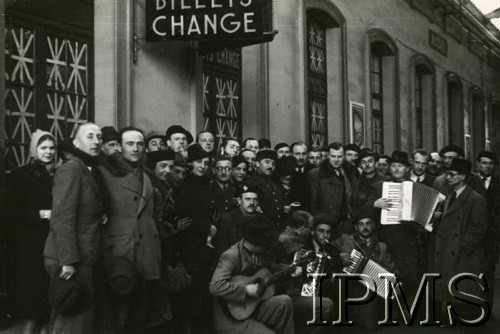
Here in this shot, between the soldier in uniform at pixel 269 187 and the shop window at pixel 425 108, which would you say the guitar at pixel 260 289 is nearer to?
the soldier in uniform at pixel 269 187

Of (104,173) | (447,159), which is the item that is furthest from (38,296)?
(447,159)

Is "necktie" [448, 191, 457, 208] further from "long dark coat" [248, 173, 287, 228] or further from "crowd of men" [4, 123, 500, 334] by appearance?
"long dark coat" [248, 173, 287, 228]

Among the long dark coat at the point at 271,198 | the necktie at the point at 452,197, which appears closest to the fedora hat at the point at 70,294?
the long dark coat at the point at 271,198

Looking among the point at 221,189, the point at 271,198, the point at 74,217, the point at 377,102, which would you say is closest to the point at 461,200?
the point at 271,198

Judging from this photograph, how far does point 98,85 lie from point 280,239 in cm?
268

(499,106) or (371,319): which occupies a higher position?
(499,106)

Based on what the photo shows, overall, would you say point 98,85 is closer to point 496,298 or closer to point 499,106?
point 496,298

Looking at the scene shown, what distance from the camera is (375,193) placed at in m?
9.66

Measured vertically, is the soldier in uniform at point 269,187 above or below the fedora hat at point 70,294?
above

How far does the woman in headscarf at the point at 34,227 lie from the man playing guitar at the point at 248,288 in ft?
4.61

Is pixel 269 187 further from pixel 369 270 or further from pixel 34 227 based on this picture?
pixel 34 227

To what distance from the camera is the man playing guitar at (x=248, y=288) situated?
6.60 m

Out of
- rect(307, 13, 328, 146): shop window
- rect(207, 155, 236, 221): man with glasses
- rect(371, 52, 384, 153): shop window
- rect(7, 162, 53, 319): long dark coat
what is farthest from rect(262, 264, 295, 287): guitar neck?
rect(371, 52, 384, 153): shop window

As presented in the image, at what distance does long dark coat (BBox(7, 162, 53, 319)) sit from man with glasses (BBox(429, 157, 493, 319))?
4.49 m
